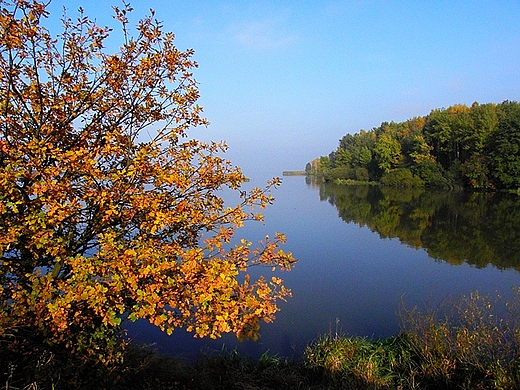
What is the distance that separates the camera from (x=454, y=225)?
23.5 meters

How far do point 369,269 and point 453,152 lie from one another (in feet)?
153

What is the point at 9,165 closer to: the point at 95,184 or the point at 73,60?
the point at 95,184

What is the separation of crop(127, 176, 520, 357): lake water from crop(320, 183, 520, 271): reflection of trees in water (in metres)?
0.05

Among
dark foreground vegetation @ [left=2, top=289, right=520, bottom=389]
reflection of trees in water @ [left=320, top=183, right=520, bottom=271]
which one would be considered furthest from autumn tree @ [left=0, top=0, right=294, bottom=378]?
reflection of trees in water @ [left=320, top=183, right=520, bottom=271]

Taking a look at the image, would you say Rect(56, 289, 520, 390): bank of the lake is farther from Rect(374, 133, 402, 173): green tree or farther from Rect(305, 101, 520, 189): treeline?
Rect(374, 133, 402, 173): green tree

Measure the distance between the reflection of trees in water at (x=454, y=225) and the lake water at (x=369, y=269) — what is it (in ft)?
0.17

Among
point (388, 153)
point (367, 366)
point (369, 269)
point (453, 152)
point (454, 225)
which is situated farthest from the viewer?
point (388, 153)

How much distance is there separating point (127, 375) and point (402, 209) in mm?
29633

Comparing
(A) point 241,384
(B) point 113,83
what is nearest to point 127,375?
(A) point 241,384

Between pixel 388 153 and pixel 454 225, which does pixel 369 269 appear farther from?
pixel 388 153

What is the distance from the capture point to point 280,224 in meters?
22.5

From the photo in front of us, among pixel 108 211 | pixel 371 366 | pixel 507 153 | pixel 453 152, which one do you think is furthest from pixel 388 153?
pixel 108 211

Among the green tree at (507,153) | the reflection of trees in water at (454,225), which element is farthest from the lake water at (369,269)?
the green tree at (507,153)

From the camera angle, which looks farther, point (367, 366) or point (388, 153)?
point (388, 153)
